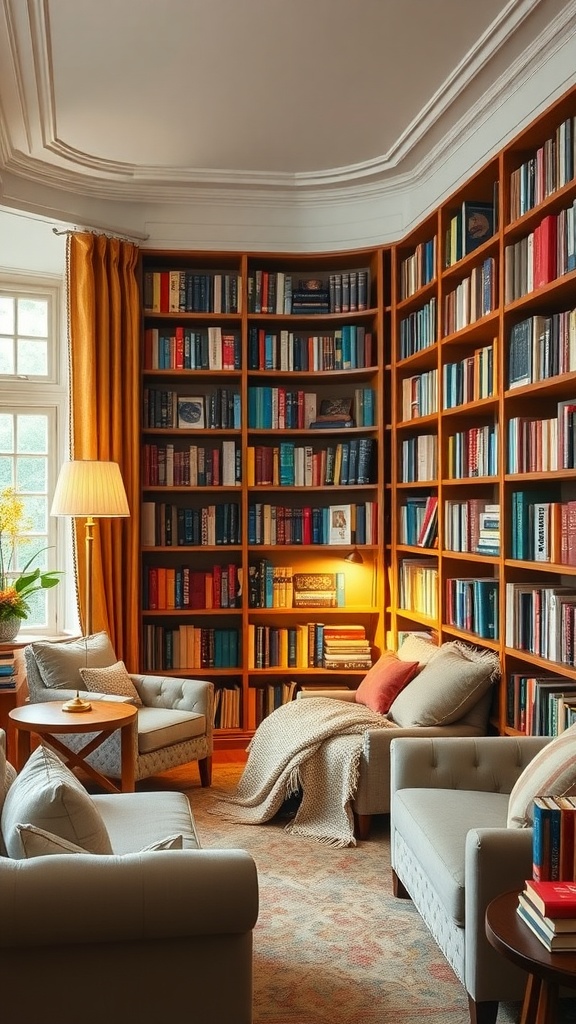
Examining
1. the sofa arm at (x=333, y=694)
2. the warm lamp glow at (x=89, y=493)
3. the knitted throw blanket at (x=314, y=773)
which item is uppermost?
the warm lamp glow at (x=89, y=493)

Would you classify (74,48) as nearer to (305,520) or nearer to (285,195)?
(285,195)

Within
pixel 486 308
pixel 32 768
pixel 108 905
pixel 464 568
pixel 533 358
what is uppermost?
pixel 486 308

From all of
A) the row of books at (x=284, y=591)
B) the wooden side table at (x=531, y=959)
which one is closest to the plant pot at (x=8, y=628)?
the row of books at (x=284, y=591)

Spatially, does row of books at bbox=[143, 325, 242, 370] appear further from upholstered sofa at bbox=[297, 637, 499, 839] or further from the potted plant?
upholstered sofa at bbox=[297, 637, 499, 839]

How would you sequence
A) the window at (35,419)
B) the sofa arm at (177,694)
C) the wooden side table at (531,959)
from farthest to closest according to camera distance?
the window at (35,419), the sofa arm at (177,694), the wooden side table at (531,959)

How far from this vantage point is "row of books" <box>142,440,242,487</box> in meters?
5.41

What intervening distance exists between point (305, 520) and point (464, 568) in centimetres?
119

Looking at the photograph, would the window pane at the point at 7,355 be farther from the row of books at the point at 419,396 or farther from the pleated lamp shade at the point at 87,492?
the row of books at the point at 419,396

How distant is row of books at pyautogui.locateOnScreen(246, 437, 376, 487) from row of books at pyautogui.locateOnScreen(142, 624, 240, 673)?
3.05 ft

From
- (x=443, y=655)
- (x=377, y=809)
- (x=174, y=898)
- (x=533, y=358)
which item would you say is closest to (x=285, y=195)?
(x=533, y=358)

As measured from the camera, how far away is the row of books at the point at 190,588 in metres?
5.39

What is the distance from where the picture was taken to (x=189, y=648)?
5.41 m

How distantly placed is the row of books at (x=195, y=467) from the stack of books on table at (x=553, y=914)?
11.9 ft

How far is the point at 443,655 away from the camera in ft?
13.8
